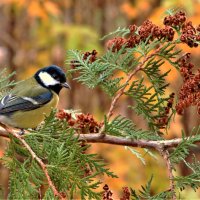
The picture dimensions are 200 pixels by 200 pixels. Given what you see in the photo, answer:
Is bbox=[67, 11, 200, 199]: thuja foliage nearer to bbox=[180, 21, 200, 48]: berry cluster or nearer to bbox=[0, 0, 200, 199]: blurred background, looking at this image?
bbox=[180, 21, 200, 48]: berry cluster

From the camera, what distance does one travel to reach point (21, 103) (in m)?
2.03

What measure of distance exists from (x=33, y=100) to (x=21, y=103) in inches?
2.6

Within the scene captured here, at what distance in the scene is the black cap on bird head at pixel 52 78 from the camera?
2.12 m

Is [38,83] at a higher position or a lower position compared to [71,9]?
lower

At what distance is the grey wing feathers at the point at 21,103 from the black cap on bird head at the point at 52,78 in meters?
0.08

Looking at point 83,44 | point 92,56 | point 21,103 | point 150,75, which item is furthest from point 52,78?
point 83,44

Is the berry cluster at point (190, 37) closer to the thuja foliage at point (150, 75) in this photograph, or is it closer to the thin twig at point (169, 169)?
the thuja foliage at point (150, 75)

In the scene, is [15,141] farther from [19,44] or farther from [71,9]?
[71,9]

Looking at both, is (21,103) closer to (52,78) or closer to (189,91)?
(52,78)

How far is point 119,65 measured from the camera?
1.21 metres

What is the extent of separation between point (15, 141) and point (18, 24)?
3.84 metres

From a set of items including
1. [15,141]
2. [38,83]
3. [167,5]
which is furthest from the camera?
[167,5]

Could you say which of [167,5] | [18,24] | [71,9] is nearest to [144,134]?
[167,5]

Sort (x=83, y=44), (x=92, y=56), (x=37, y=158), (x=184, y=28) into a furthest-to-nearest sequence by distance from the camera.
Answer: (x=83, y=44) < (x=92, y=56) < (x=184, y=28) < (x=37, y=158)
